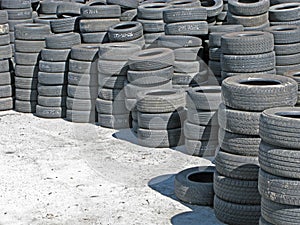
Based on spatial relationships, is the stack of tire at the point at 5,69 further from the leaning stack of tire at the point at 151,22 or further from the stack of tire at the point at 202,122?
the stack of tire at the point at 202,122

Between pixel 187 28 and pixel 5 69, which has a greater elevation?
pixel 187 28

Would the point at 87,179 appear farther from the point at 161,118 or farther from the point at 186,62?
the point at 186,62

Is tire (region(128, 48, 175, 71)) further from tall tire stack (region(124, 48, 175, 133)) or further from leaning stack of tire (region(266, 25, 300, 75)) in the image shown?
leaning stack of tire (region(266, 25, 300, 75))

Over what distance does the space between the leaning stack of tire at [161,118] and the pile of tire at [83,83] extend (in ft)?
7.75

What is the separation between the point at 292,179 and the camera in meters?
7.74

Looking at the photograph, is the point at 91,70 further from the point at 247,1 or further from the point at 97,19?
the point at 247,1

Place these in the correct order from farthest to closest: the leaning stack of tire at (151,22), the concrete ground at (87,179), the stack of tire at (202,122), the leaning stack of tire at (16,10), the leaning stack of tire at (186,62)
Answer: the leaning stack of tire at (16,10) → the leaning stack of tire at (151,22) → the leaning stack of tire at (186,62) → the stack of tire at (202,122) → the concrete ground at (87,179)

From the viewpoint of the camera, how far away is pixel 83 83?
15633mm

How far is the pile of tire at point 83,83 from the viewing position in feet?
50.7

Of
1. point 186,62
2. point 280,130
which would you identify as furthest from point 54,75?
point 280,130

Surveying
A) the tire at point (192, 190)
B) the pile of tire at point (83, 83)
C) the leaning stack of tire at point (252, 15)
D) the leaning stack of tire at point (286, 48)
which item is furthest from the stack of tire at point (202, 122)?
the leaning stack of tire at point (252, 15)

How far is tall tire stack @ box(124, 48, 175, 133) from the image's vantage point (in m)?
13.9

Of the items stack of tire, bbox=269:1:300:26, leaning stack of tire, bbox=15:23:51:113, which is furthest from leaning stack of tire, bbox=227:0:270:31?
leaning stack of tire, bbox=15:23:51:113

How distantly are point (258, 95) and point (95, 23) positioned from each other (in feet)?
26.7
